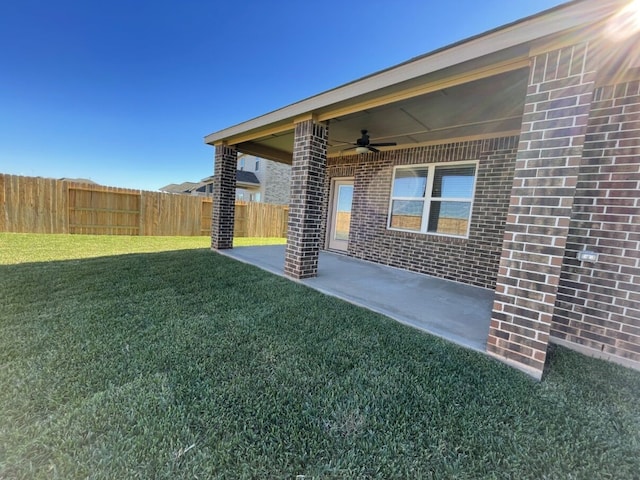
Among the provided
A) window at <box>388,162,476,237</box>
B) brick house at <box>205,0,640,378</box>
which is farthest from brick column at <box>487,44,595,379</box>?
window at <box>388,162,476,237</box>

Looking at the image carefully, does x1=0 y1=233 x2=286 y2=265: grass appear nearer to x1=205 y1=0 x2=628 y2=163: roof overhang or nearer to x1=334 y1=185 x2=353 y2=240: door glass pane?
x1=205 y1=0 x2=628 y2=163: roof overhang

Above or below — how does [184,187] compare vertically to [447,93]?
above

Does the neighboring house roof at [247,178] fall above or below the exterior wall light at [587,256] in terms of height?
above

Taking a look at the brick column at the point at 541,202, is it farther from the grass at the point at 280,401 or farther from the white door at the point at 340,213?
the white door at the point at 340,213

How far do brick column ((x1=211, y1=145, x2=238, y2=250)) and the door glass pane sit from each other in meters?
3.01

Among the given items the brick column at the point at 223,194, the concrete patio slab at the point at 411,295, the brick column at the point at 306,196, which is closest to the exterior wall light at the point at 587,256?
the concrete patio slab at the point at 411,295

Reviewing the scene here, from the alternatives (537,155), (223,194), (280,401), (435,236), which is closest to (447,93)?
(537,155)

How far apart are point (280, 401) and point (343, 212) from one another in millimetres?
6438

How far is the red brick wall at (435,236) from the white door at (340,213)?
0.41m

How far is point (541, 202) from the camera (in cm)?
221

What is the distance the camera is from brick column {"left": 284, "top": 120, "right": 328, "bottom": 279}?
14.6 ft

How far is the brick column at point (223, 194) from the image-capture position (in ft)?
22.3

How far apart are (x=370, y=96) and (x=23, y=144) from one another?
2784cm

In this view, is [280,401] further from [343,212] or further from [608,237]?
[343,212]
